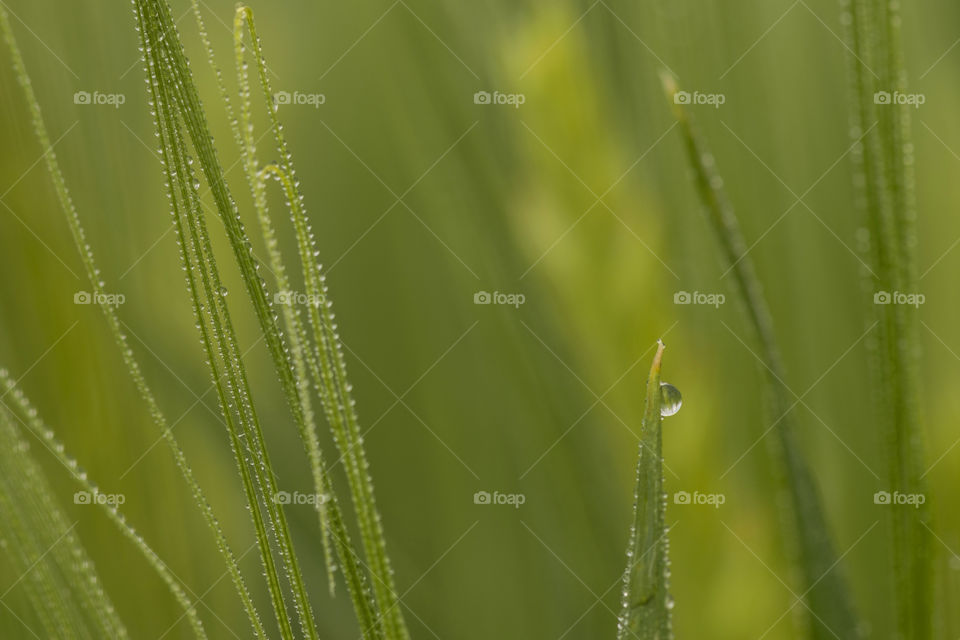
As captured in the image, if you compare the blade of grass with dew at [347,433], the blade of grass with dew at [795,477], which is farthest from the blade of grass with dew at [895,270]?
the blade of grass with dew at [347,433]

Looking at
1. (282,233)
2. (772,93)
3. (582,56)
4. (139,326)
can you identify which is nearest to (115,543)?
(139,326)

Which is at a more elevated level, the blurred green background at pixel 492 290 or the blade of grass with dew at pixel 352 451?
the blurred green background at pixel 492 290

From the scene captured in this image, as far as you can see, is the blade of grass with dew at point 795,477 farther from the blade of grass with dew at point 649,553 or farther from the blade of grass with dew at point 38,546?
the blade of grass with dew at point 38,546

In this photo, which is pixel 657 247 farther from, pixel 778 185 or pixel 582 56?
pixel 778 185

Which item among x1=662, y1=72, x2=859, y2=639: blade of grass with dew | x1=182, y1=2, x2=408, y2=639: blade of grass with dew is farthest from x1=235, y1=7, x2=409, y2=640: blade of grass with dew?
x1=662, y1=72, x2=859, y2=639: blade of grass with dew

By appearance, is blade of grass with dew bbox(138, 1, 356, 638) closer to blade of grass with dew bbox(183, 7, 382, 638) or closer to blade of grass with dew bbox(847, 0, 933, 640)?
blade of grass with dew bbox(183, 7, 382, 638)
